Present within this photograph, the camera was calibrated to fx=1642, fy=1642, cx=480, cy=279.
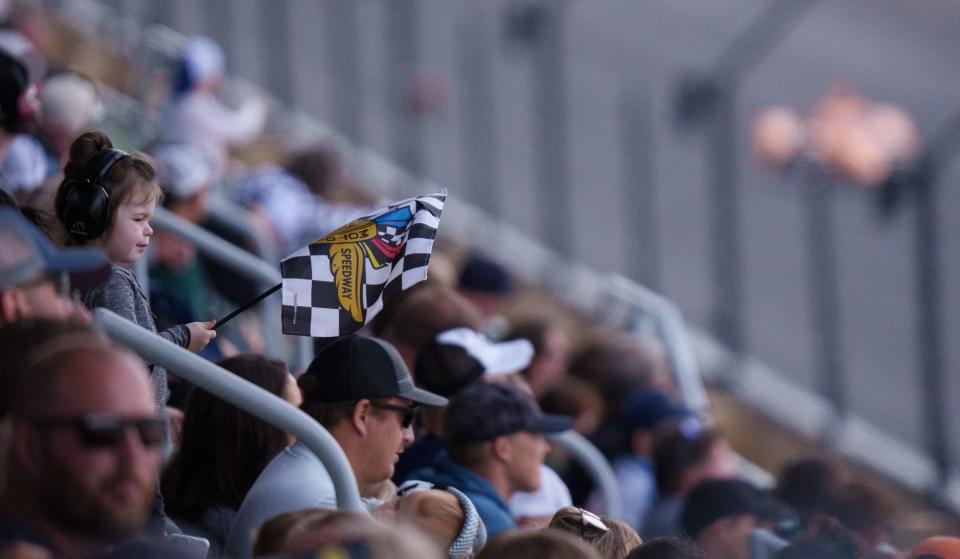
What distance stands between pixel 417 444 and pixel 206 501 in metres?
1.04

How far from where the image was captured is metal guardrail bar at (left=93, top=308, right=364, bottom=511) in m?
3.34

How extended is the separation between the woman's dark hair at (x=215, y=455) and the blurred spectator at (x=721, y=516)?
1.75m

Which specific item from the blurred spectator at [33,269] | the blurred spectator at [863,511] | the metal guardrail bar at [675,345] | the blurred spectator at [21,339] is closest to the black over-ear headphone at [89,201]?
the blurred spectator at [33,269]

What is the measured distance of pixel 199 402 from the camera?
4.02 meters

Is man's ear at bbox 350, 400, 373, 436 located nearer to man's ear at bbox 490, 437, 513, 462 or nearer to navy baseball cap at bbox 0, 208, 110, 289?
man's ear at bbox 490, 437, 513, 462

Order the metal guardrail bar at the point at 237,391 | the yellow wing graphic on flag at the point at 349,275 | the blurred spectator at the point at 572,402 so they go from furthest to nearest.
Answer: the blurred spectator at the point at 572,402 → the yellow wing graphic on flag at the point at 349,275 → the metal guardrail bar at the point at 237,391

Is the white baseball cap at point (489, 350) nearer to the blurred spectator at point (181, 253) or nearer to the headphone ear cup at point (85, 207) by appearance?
the blurred spectator at point (181, 253)

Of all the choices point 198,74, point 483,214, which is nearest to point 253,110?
point 198,74

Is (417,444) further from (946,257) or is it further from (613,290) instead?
(946,257)

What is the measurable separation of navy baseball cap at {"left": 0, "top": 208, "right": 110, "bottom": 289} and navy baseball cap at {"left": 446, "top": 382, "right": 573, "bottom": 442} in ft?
6.33

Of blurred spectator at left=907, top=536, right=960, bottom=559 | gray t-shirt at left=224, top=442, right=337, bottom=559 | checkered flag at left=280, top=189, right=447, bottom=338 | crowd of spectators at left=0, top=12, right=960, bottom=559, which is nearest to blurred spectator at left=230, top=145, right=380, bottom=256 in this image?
crowd of spectators at left=0, top=12, right=960, bottom=559

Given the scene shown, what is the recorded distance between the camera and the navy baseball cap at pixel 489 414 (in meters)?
4.71

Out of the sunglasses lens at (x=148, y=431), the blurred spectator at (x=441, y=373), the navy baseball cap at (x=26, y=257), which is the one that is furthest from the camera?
the blurred spectator at (x=441, y=373)

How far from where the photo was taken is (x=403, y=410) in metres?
3.99
